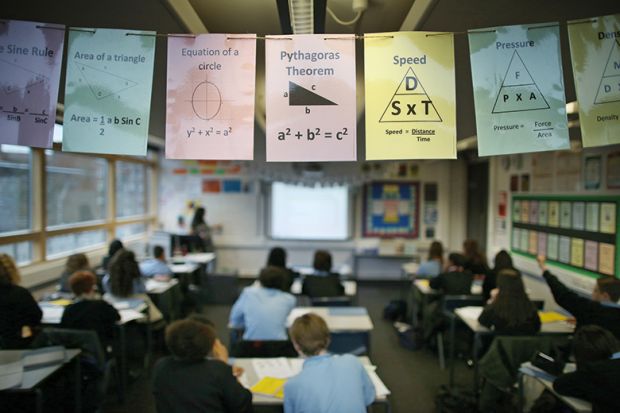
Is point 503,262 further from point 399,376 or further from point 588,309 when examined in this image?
point 399,376

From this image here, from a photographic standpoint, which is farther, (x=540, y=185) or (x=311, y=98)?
(x=540, y=185)

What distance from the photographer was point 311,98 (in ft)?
5.23

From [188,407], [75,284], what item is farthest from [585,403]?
[75,284]

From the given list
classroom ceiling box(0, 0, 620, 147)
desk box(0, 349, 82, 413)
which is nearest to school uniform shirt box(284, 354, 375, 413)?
desk box(0, 349, 82, 413)

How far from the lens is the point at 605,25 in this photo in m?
1.54

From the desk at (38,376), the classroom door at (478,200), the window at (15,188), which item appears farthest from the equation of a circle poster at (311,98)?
the classroom door at (478,200)

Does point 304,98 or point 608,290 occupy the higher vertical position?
point 304,98

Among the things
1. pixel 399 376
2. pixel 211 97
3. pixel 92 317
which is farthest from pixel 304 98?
pixel 399 376

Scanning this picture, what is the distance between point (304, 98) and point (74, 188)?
16.4 ft

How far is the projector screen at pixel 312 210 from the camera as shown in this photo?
24.5ft

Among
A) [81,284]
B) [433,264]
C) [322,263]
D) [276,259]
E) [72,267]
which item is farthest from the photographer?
[433,264]

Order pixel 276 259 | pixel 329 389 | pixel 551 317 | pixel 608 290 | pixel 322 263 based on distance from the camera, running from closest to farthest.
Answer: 1. pixel 329 389
2. pixel 608 290
3. pixel 551 317
4. pixel 322 263
5. pixel 276 259

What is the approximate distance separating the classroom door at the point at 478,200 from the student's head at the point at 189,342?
5.86 m

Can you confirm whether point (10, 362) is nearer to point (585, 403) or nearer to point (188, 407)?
point (188, 407)
